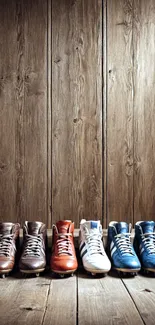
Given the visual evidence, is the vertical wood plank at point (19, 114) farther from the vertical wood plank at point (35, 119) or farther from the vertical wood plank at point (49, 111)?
the vertical wood plank at point (49, 111)

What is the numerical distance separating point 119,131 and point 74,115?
0.31 meters

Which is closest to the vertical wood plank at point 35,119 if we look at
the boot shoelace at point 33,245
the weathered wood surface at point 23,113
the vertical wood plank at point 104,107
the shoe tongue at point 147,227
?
the weathered wood surface at point 23,113

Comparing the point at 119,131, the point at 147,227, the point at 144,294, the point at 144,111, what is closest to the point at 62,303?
the point at 144,294

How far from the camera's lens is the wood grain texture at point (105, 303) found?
136 centimetres

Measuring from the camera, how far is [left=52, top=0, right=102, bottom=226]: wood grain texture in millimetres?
2688

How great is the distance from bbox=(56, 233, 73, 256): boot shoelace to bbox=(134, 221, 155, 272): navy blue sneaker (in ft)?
1.22

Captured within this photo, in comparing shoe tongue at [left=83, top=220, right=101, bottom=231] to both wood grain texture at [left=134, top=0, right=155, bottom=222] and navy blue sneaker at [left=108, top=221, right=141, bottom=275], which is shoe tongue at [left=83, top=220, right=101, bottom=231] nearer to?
navy blue sneaker at [left=108, top=221, right=141, bottom=275]

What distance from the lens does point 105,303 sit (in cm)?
154

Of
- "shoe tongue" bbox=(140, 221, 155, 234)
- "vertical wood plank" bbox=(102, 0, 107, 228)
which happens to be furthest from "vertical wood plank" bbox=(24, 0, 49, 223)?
"shoe tongue" bbox=(140, 221, 155, 234)

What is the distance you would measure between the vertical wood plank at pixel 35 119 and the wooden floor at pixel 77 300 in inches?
28.8

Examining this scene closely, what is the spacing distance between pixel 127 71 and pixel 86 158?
64 centimetres

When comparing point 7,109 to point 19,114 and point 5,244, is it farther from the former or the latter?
point 5,244

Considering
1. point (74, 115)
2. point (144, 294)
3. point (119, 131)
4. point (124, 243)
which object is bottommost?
point (144, 294)

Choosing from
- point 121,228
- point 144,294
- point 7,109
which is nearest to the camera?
point 144,294
